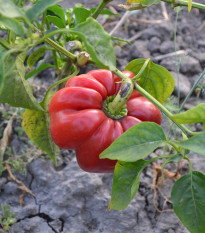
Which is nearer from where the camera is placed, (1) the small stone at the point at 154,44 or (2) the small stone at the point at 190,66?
(2) the small stone at the point at 190,66

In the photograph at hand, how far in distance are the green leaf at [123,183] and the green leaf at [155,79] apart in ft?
1.28

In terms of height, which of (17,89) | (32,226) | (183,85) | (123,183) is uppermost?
(17,89)

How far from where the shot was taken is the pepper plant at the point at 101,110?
0.83 meters

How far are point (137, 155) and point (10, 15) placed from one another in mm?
450

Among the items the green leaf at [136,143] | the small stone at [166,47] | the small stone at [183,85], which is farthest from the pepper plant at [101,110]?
the small stone at [166,47]

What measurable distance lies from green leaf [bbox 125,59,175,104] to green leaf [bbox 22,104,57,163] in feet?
1.29

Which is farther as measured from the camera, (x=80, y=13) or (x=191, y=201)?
(x=80, y=13)

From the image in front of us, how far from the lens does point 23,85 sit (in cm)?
106

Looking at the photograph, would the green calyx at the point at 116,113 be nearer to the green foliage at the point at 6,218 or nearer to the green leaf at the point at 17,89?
the green leaf at the point at 17,89

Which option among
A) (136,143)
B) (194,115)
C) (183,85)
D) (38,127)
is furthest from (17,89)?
(183,85)

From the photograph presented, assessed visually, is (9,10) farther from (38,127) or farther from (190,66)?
(190,66)

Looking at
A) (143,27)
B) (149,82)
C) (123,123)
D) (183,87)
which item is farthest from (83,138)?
(143,27)

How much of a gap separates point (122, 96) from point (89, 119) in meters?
0.13

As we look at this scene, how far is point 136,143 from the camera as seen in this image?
2.82 ft
